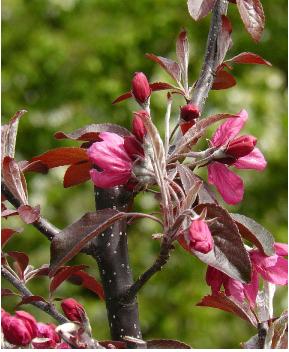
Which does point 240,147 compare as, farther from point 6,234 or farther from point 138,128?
point 6,234

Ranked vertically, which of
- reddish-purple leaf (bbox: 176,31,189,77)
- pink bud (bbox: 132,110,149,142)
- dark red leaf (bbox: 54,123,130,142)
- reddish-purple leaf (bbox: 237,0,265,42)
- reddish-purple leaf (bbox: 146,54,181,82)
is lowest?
dark red leaf (bbox: 54,123,130,142)

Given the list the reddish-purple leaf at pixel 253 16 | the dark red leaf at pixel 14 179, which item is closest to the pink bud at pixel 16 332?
the dark red leaf at pixel 14 179

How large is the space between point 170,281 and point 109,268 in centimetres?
315

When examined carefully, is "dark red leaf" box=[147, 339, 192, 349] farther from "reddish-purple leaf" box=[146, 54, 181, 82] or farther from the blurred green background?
the blurred green background

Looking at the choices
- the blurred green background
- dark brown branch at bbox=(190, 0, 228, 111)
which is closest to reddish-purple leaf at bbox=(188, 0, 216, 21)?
dark brown branch at bbox=(190, 0, 228, 111)

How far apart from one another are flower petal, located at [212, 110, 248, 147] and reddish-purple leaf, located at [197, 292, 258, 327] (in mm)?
188

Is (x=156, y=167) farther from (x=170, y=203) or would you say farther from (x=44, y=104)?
(x=44, y=104)

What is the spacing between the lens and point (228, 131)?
1038 millimetres

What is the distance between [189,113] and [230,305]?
242 mm

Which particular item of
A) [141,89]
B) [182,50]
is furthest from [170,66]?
[141,89]

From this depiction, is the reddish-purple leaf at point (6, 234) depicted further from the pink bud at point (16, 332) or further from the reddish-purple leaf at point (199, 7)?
the reddish-purple leaf at point (199, 7)

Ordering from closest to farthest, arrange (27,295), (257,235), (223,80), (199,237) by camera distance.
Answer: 1. (199,237)
2. (257,235)
3. (27,295)
4. (223,80)

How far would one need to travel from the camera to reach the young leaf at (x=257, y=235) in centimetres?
98

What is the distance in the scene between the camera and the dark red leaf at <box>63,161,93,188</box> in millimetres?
1114
